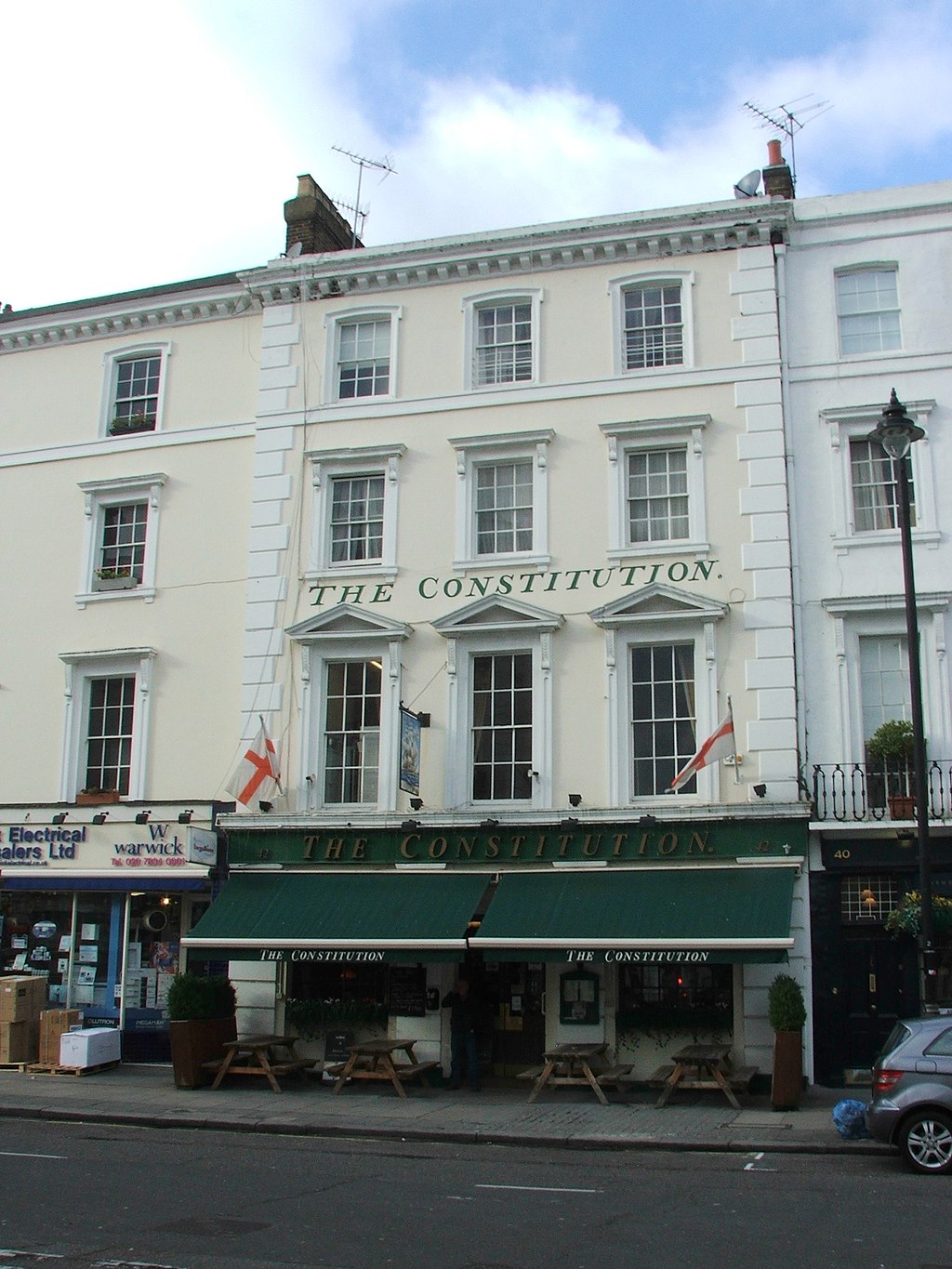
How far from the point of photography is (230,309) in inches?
875

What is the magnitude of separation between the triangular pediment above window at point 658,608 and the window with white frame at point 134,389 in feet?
30.0

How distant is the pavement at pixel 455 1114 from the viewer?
1387cm

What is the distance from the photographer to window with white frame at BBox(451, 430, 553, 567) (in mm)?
19625

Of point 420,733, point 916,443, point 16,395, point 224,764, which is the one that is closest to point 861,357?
point 916,443

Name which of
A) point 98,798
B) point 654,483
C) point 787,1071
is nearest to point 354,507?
point 654,483

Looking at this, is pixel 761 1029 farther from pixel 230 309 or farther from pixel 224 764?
pixel 230 309

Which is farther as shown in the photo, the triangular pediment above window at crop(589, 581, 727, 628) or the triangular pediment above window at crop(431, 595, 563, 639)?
the triangular pediment above window at crop(431, 595, 563, 639)

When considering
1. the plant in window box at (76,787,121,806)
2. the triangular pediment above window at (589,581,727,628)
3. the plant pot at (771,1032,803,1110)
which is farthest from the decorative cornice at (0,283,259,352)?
the plant pot at (771,1032,803,1110)

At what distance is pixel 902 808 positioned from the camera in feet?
55.4

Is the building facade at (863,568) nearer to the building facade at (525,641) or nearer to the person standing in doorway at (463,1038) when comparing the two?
the building facade at (525,641)

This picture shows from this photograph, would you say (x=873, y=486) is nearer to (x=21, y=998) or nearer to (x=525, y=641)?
(x=525, y=641)

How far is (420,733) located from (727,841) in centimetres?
482

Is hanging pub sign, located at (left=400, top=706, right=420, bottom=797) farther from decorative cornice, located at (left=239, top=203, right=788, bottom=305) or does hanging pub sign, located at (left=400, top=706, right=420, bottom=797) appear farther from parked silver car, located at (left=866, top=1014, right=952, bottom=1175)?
parked silver car, located at (left=866, top=1014, right=952, bottom=1175)

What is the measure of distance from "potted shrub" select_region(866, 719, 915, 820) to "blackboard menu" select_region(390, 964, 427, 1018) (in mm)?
7155
